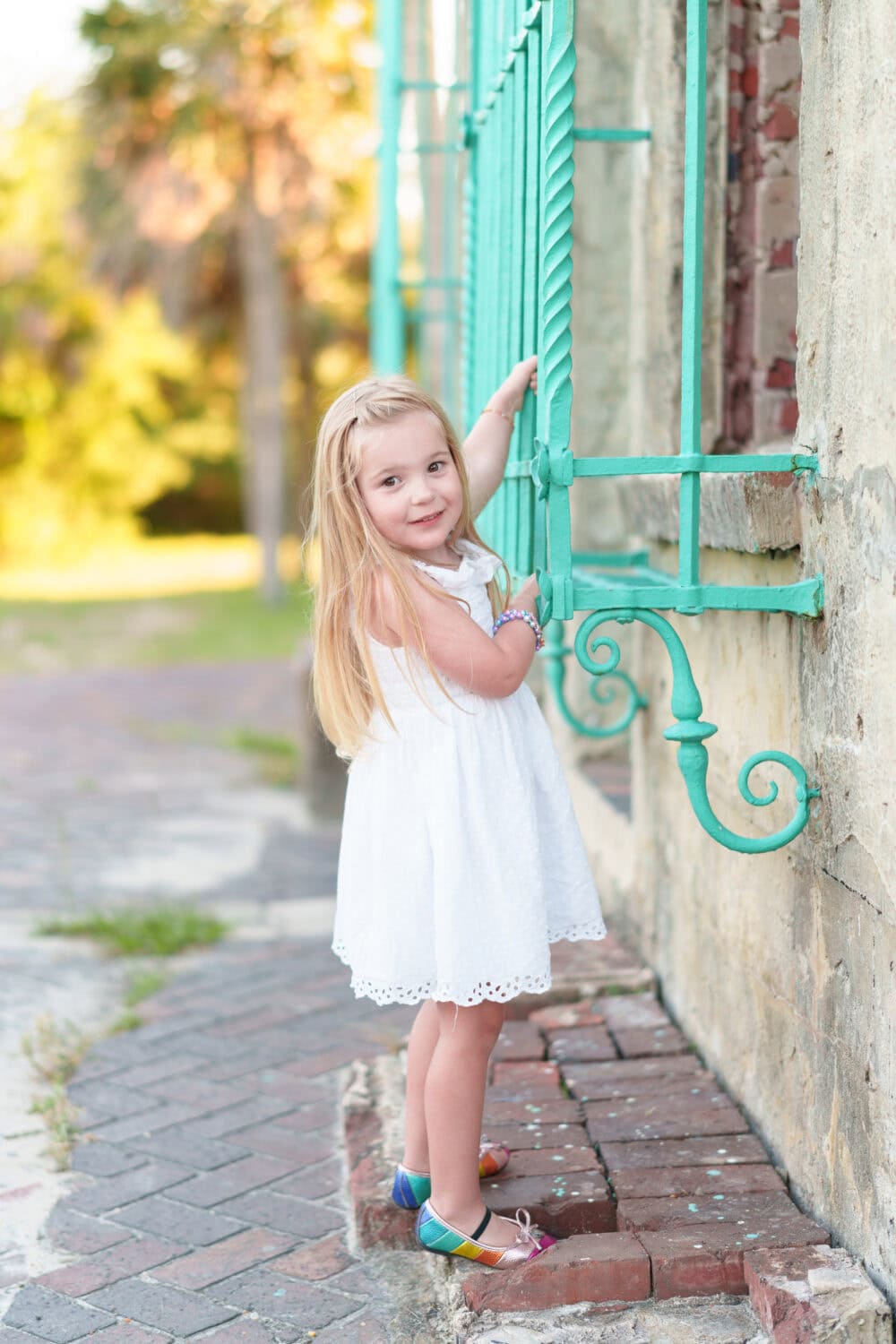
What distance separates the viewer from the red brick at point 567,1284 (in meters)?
2.12

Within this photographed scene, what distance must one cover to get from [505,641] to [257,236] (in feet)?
52.9

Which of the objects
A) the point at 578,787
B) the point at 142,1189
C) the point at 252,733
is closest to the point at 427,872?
the point at 142,1189

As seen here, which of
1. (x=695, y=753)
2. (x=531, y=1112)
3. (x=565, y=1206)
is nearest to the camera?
(x=695, y=753)

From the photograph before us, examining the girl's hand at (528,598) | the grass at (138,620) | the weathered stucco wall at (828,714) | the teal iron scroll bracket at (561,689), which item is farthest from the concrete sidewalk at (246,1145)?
the grass at (138,620)

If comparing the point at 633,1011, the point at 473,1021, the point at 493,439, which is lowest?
the point at 633,1011

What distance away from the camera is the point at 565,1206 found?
2.35m

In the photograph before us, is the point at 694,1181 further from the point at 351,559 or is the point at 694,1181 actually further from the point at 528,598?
the point at 351,559

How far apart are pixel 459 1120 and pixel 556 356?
1209 mm

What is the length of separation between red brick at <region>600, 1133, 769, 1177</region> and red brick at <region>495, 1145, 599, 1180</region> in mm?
30

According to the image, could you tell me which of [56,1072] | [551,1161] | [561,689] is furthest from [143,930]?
[551,1161]

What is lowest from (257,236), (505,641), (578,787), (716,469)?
(578,787)

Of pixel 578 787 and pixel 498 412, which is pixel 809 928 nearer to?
pixel 498 412

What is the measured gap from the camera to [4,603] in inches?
662

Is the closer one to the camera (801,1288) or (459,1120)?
(801,1288)
